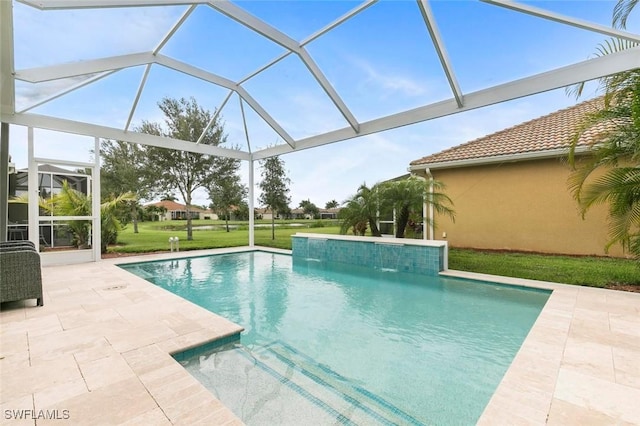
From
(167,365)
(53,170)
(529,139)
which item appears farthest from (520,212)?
(53,170)

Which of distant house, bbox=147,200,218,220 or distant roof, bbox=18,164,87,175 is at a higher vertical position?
distant roof, bbox=18,164,87,175

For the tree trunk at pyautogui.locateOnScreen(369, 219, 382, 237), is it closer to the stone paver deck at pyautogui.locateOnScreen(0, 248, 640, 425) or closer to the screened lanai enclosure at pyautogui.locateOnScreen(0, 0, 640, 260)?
the screened lanai enclosure at pyautogui.locateOnScreen(0, 0, 640, 260)

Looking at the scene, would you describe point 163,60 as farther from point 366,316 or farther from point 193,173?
point 193,173

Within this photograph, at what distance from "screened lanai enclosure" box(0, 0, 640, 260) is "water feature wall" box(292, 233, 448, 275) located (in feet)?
12.0

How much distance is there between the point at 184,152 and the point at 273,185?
17.7 feet

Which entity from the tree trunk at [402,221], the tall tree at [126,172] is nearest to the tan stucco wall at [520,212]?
the tree trunk at [402,221]

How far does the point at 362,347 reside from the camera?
437cm

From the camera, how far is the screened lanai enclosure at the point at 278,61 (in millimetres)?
5609

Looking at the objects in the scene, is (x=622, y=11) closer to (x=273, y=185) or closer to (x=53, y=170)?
(x=53, y=170)

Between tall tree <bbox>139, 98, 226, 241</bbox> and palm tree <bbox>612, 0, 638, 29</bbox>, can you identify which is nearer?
palm tree <bbox>612, 0, 638, 29</bbox>

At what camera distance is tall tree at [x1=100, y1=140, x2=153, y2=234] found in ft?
55.7

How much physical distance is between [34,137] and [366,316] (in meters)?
11.2

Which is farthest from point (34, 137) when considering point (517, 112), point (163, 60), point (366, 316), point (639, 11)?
point (517, 112)

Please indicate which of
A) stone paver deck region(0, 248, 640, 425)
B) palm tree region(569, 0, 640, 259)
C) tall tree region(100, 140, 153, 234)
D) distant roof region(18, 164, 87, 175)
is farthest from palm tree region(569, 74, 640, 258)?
tall tree region(100, 140, 153, 234)
